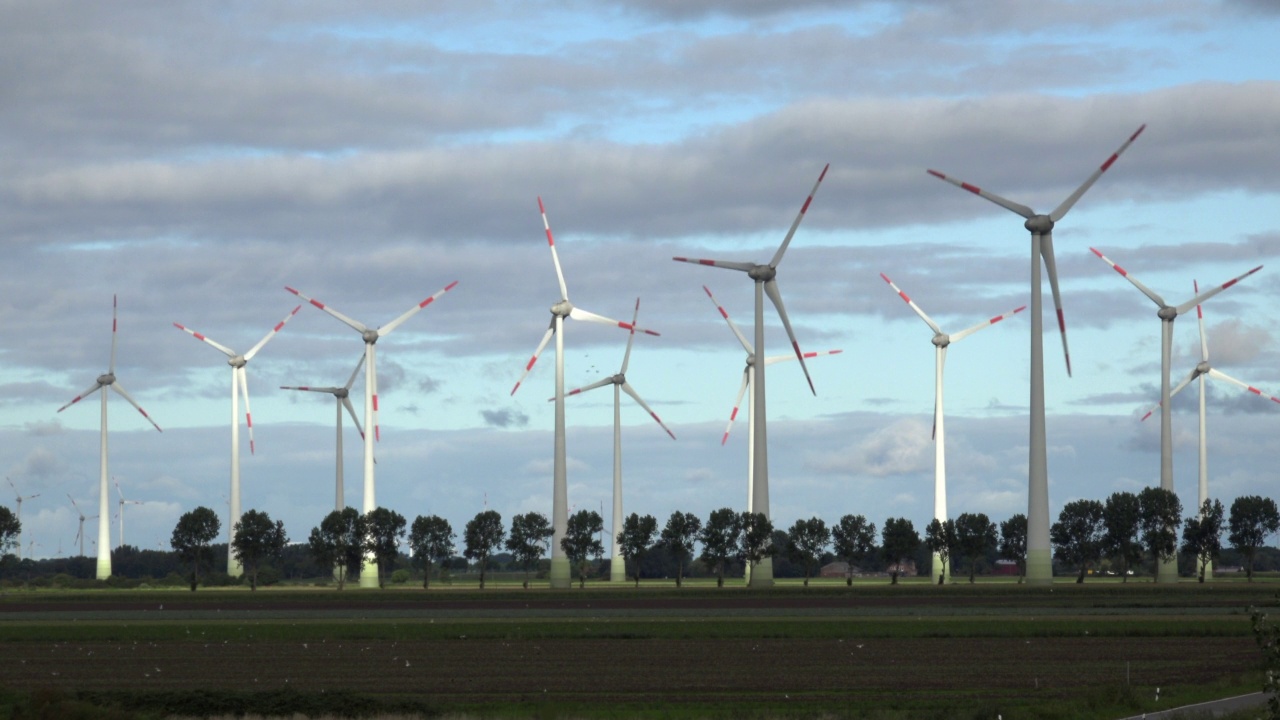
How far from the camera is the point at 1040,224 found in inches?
6142

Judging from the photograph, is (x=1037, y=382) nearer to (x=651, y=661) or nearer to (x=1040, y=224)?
(x=1040, y=224)

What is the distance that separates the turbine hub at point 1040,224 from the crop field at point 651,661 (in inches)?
1928

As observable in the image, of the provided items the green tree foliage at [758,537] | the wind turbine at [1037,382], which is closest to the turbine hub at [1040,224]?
the wind turbine at [1037,382]

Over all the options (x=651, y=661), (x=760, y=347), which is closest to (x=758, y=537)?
(x=760, y=347)

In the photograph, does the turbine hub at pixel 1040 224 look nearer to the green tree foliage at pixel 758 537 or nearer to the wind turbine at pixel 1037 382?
the wind turbine at pixel 1037 382

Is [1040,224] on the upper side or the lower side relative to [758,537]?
upper

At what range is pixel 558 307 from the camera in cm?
19812

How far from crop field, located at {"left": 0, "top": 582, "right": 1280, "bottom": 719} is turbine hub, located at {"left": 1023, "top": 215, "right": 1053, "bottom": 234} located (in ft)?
161

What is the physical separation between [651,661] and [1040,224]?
99.5 metres

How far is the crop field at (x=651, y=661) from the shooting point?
51.2m

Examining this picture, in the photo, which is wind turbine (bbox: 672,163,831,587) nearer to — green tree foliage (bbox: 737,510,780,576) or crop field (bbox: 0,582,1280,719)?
green tree foliage (bbox: 737,510,780,576)

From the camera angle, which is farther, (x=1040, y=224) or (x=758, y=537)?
(x=758, y=537)

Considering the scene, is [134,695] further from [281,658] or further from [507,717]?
[281,658]

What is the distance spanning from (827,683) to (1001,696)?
733 cm
